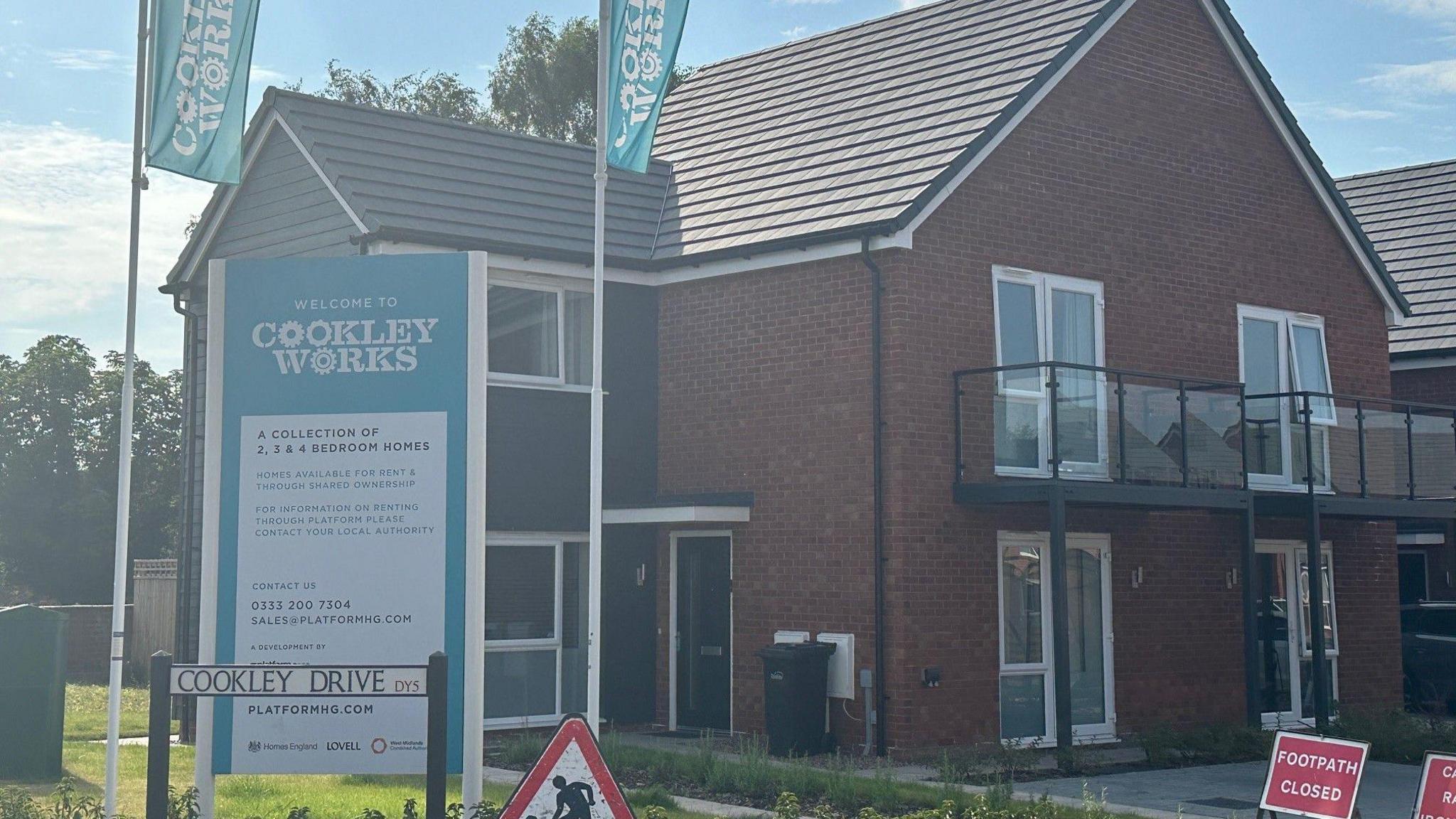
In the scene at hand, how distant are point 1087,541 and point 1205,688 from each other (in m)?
2.52

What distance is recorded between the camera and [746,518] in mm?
17625

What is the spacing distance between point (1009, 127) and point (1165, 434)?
358cm

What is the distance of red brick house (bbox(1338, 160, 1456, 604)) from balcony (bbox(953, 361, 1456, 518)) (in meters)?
3.45

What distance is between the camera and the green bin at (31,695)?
1394 centimetres

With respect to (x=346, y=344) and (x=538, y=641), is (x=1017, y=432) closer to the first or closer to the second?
(x=538, y=641)

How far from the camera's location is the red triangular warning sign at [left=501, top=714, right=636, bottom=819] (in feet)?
24.2

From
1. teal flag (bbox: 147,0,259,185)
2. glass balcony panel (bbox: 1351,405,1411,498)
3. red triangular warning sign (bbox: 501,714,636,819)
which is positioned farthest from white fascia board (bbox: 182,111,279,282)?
red triangular warning sign (bbox: 501,714,636,819)

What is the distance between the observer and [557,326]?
59.5 feet

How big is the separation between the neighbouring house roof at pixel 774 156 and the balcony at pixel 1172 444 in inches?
85.7

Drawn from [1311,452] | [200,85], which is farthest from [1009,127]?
[200,85]

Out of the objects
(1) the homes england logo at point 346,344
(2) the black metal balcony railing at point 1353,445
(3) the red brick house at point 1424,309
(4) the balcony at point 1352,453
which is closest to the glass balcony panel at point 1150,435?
(4) the balcony at point 1352,453

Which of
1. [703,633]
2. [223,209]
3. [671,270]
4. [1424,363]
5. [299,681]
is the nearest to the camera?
[299,681]

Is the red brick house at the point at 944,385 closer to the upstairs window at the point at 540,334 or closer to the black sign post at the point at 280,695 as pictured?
the upstairs window at the point at 540,334

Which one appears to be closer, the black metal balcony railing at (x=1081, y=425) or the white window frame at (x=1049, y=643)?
the black metal balcony railing at (x=1081, y=425)
